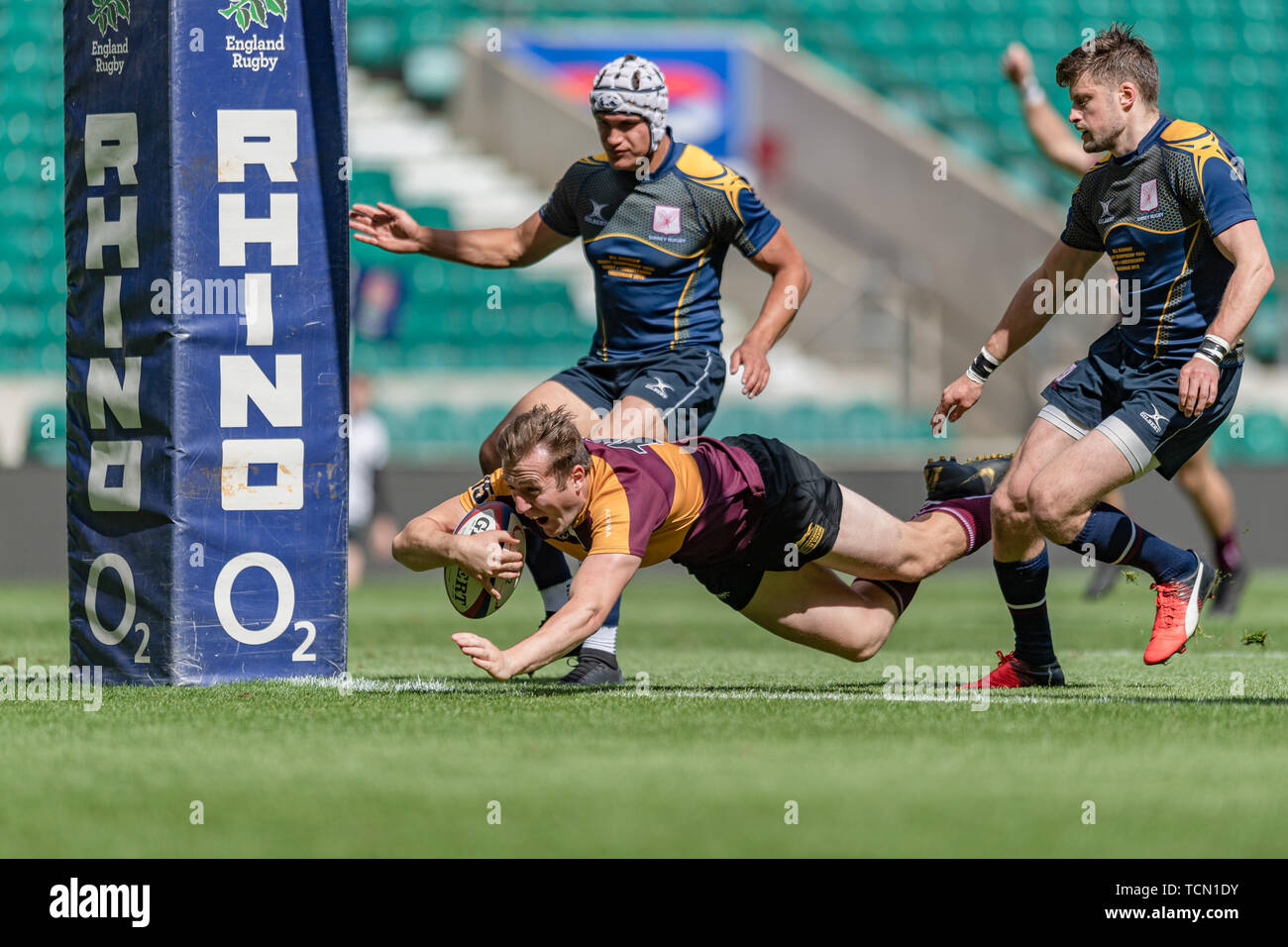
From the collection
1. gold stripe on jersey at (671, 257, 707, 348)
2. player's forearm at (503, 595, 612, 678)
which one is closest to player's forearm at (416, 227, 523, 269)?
gold stripe on jersey at (671, 257, 707, 348)

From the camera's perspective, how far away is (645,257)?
22.9 feet

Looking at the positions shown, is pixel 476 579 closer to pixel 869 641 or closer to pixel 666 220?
pixel 869 641

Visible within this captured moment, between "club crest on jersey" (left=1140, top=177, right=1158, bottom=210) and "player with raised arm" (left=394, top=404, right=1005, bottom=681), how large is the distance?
1.21 metres

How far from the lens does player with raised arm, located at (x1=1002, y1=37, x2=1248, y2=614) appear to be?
8.73m

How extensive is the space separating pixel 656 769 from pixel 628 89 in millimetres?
3138

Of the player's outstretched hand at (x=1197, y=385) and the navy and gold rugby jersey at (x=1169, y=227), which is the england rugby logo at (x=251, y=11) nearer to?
the navy and gold rugby jersey at (x=1169, y=227)

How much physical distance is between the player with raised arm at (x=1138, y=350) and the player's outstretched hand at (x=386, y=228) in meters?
2.13

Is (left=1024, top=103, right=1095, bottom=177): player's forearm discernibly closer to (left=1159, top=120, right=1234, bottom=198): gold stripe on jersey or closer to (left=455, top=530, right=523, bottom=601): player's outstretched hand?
(left=1159, top=120, right=1234, bottom=198): gold stripe on jersey

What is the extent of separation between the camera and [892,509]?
15383 mm

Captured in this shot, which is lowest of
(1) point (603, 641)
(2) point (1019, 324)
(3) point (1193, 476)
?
(1) point (603, 641)

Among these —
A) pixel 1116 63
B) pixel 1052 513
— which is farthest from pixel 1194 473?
pixel 1116 63

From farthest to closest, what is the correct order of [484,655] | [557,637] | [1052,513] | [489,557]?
[1052,513], [489,557], [557,637], [484,655]

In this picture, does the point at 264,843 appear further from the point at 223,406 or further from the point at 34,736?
the point at 223,406
